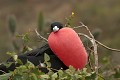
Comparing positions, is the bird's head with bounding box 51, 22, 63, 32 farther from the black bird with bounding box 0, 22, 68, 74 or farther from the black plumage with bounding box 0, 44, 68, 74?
the black plumage with bounding box 0, 44, 68, 74

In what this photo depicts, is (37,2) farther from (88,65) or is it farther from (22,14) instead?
(88,65)

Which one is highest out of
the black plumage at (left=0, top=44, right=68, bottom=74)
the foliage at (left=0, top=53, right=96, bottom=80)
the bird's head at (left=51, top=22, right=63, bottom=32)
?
the bird's head at (left=51, top=22, right=63, bottom=32)

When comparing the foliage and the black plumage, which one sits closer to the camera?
the foliage

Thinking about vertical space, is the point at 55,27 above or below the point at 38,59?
above

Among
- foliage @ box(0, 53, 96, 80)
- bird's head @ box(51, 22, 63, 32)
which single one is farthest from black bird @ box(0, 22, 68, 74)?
foliage @ box(0, 53, 96, 80)

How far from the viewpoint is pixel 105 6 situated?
12148 mm

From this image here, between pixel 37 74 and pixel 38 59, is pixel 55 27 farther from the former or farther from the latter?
pixel 37 74

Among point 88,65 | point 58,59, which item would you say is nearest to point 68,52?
point 58,59

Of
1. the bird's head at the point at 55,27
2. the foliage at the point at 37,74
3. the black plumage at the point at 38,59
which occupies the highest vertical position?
the bird's head at the point at 55,27

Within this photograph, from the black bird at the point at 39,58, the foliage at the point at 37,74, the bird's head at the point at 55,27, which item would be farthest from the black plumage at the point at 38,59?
the foliage at the point at 37,74

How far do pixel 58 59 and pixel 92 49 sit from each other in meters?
0.24

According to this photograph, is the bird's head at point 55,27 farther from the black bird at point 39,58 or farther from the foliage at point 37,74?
the foliage at point 37,74

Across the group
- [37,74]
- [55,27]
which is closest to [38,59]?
[55,27]

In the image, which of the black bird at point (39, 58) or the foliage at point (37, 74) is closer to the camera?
the foliage at point (37, 74)
